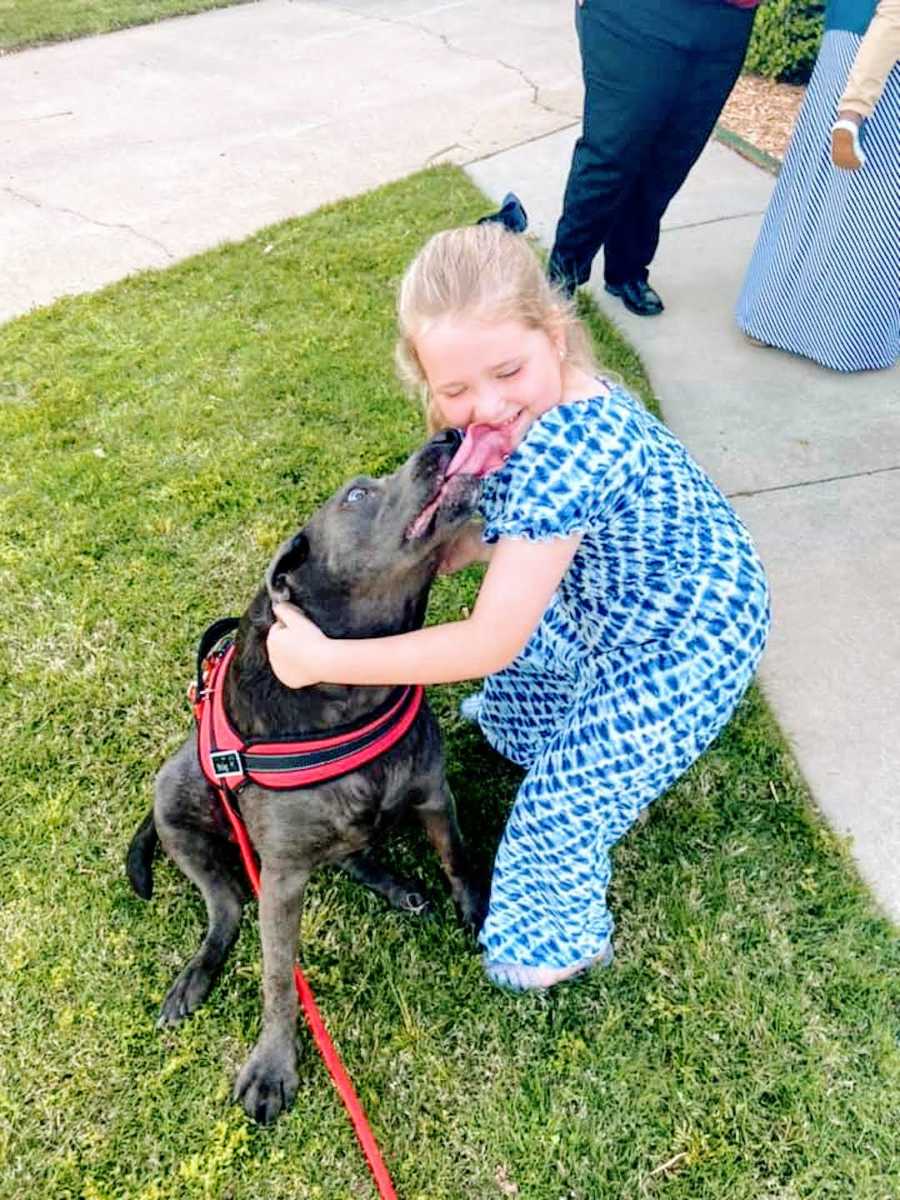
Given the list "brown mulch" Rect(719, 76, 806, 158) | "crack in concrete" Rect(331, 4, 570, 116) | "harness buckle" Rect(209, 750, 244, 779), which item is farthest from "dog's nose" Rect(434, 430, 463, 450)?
"crack in concrete" Rect(331, 4, 570, 116)

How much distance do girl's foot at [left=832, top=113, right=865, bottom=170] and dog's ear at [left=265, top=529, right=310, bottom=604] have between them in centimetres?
309

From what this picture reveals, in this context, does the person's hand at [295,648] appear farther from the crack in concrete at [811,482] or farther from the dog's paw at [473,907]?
the crack in concrete at [811,482]

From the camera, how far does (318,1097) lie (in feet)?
7.95

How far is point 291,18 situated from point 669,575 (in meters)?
11.6

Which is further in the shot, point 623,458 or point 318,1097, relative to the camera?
point 318,1097

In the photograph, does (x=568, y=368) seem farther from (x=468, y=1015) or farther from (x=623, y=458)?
(x=468, y=1015)

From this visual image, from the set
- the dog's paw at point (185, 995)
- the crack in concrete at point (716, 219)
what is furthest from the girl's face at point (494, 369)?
the crack in concrete at point (716, 219)

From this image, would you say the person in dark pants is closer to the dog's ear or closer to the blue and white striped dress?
the blue and white striped dress

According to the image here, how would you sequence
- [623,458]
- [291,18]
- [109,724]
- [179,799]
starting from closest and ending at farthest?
1. [623,458]
2. [179,799]
3. [109,724]
4. [291,18]

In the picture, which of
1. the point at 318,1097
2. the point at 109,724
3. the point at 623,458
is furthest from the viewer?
the point at 109,724

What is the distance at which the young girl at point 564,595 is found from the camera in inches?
78.0

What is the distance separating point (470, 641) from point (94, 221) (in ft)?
20.5

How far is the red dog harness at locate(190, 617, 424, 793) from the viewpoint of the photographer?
225 centimetres

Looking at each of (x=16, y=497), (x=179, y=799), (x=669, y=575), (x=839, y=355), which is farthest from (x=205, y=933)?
(x=839, y=355)
